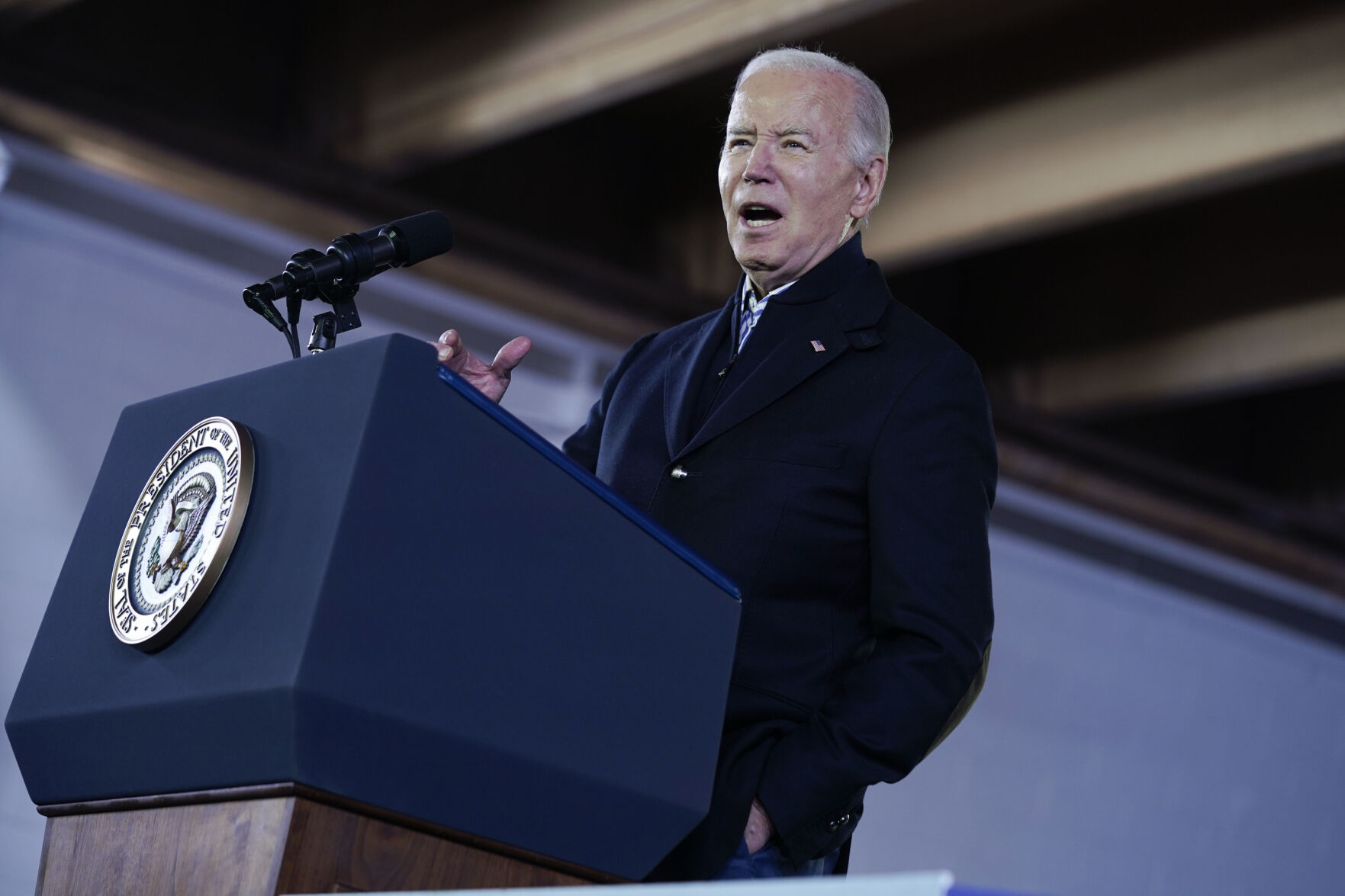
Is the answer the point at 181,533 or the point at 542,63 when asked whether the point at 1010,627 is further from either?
the point at 181,533

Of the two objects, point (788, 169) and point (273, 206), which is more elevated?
point (273, 206)

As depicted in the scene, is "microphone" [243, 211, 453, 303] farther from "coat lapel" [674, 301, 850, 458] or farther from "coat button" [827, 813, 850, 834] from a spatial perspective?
"coat button" [827, 813, 850, 834]

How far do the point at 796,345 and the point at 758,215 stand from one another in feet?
0.61

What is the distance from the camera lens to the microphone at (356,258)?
1.29 m

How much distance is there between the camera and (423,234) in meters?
1.38

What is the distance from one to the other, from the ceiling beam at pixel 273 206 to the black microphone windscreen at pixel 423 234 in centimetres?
216

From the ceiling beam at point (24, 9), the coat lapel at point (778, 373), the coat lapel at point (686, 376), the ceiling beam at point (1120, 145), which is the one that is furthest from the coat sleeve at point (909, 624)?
the ceiling beam at point (24, 9)

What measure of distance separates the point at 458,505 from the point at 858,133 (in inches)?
32.1

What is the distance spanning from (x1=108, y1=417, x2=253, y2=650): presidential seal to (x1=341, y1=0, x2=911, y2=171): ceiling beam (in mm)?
2113

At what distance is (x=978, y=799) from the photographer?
5539mm

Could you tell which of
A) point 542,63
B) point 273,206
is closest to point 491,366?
point 542,63

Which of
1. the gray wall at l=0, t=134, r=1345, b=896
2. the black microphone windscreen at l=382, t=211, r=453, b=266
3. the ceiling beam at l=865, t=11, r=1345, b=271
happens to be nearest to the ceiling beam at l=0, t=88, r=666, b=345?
the gray wall at l=0, t=134, r=1345, b=896

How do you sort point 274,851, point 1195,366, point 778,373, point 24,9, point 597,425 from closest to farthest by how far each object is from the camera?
point 274,851
point 778,373
point 597,425
point 24,9
point 1195,366

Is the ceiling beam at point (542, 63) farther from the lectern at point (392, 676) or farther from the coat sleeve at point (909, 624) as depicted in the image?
the lectern at point (392, 676)
